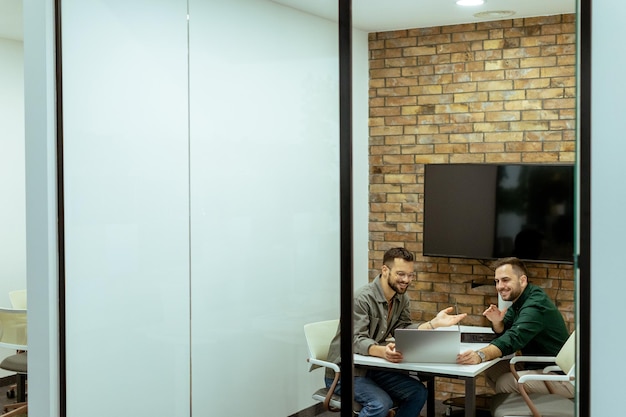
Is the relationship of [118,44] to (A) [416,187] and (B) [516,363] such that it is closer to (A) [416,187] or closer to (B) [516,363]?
(A) [416,187]

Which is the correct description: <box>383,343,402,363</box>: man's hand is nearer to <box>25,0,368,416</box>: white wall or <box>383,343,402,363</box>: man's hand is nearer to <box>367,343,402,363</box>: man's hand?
<box>367,343,402,363</box>: man's hand

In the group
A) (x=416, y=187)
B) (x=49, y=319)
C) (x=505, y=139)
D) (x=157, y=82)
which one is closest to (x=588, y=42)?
(x=505, y=139)

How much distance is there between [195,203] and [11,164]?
3473mm

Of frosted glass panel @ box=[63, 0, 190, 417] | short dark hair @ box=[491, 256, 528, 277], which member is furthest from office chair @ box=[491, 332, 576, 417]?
frosted glass panel @ box=[63, 0, 190, 417]

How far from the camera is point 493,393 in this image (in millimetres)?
2658

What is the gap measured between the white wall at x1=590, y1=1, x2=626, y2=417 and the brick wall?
0.09 m

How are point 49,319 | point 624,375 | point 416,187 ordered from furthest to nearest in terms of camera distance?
1. point 49,319
2. point 416,187
3. point 624,375

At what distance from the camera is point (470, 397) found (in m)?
2.72

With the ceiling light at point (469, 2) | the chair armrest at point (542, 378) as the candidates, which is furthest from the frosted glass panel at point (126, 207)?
the chair armrest at point (542, 378)

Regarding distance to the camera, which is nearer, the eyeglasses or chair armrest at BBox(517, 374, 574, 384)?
chair armrest at BBox(517, 374, 574, 384)

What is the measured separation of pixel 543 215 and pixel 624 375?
57 cm

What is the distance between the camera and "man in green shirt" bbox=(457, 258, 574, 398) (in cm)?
254

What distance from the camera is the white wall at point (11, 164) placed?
20.3 ft

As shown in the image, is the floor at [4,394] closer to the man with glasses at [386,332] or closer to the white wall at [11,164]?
the white wall at [11,164]
